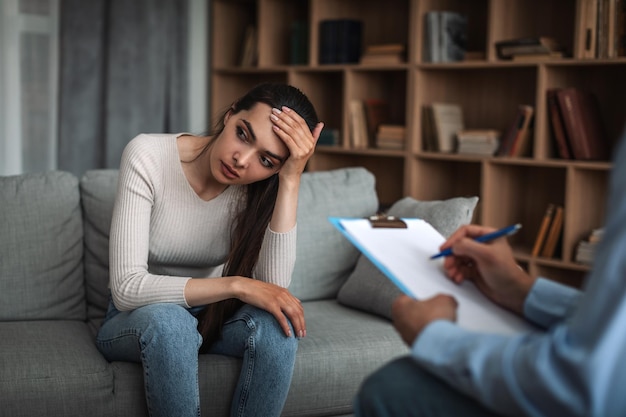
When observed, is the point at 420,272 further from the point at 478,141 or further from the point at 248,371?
the point at 478,141

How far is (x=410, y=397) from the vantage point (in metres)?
1.03

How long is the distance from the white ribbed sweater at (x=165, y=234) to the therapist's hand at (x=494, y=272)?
79cm

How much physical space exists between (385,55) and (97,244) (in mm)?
1884

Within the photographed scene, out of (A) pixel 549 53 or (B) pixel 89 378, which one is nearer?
(B) pixel 89 378

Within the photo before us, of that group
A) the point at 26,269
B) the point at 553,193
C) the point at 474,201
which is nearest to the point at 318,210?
the point at 474,201

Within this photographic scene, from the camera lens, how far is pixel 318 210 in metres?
2.51

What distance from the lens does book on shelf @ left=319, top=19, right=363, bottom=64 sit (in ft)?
12.7

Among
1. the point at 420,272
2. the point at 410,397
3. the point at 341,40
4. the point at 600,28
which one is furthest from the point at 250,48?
the point at 410,397

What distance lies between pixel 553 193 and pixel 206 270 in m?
1.94

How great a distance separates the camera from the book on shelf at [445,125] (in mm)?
3559

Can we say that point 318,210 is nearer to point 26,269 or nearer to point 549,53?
point 26,269

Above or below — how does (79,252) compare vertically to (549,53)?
below

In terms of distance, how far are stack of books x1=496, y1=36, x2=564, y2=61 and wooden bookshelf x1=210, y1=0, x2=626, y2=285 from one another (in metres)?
0.05

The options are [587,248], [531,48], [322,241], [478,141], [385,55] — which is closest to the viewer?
[322,241]
